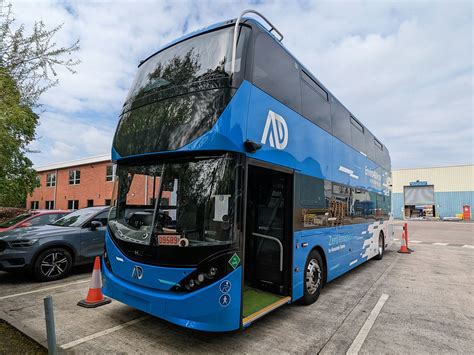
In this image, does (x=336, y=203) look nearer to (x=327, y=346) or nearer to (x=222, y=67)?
(x=327, y=346)

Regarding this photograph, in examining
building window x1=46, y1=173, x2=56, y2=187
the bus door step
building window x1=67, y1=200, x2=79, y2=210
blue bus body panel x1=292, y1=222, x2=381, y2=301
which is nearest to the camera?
the bus door step

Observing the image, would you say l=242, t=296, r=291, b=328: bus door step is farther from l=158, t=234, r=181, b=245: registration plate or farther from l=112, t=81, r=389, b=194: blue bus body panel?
l=112, t=81, r=389, b=194: blue bus body panel

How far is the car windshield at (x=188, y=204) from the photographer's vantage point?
11.6ft

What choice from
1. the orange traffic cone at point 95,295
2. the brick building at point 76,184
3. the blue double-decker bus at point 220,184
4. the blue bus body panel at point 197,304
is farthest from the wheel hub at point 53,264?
the brick building at point 76,184

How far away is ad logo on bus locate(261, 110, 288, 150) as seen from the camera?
4.16 metres

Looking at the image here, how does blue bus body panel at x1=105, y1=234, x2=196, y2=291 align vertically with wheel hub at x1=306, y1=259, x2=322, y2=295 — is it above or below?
above

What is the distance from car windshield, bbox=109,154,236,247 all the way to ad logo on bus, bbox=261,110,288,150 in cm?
86

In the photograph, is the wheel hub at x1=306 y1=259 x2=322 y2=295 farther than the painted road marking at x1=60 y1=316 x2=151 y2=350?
Yes

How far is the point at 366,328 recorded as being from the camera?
4.41 m

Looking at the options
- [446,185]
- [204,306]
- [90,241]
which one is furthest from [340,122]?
[446,185]

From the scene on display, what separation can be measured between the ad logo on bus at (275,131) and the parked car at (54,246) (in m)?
5.19

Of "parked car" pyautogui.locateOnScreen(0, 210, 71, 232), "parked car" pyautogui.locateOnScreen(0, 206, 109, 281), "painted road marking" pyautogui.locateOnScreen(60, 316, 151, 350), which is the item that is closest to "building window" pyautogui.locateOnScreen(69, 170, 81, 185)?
"parked car" pyautogui.locateOnScreen(0, 210, 71, 232)

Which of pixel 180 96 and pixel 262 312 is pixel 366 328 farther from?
pixel 180 96

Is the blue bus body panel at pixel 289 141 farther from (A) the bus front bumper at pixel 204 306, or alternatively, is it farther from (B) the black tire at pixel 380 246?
(B) the black tire at pixel 380 246
